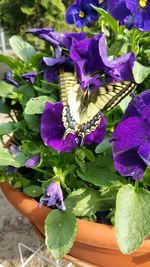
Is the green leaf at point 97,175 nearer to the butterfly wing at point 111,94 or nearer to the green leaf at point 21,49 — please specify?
the butterfly wing at point 111,94

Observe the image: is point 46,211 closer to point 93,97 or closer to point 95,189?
point 95,189

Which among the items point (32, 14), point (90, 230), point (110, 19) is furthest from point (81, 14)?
point (32, 14)

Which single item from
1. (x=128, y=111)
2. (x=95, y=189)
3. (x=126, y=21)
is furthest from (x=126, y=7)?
(x=95, y=189)

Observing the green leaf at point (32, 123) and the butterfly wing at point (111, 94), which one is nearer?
the butterfly wing at point (111, 94)

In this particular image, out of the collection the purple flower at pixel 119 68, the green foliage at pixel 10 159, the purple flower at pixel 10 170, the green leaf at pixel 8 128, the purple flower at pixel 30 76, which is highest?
the purple flower at pixel 119 68

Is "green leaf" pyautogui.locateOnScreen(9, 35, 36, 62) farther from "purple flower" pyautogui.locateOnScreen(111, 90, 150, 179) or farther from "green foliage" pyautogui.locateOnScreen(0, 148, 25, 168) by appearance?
"purple flower" pyautogui.locateOnScreen(111, 90, 150, 179)

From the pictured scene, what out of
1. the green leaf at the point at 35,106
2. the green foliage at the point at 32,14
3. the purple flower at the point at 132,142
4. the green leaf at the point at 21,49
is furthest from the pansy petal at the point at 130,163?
the green foliage at the point at 32,14

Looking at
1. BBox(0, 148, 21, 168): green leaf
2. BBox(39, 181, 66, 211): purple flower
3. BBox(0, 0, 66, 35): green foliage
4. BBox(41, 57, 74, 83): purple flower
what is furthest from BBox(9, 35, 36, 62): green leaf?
BBox(0, 0, 66, 35): green foliage
